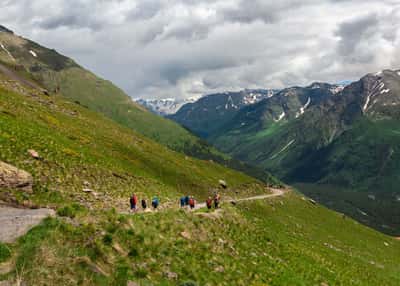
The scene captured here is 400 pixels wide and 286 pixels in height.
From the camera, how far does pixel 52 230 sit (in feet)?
50.1

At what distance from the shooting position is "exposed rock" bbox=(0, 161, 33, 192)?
25.5 meters

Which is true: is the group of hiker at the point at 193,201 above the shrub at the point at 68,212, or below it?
below

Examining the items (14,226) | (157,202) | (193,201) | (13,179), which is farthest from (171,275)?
(193,201)

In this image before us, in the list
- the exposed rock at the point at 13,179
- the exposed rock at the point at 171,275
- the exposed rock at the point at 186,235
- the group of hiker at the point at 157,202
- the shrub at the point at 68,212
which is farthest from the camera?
the group of hiker at the point at 157,202

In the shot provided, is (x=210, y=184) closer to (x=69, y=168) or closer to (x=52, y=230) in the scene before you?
(x=69, y=168)

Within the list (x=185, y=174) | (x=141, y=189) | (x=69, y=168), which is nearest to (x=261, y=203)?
(x=185, y=174)

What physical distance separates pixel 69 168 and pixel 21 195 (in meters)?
11.3

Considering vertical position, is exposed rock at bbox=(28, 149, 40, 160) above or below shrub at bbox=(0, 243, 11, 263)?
above

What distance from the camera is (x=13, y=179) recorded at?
86.0 feet

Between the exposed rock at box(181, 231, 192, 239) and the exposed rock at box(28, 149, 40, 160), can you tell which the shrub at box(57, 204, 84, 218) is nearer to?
the exposed rock at box(181, 231, 192, 239)

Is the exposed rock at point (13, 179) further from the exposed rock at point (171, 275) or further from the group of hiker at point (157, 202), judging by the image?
the exposed rock at point (171, 275)

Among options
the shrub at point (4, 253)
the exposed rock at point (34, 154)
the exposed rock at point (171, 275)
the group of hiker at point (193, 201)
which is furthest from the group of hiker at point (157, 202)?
the shrub at point (4, 253)

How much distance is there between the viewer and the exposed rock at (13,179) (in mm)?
25547

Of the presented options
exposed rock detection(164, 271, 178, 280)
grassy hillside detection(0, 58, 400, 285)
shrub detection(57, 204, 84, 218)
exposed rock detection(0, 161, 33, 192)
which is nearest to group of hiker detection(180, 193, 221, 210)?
grassy hillside detection(0, 58, 400, 285)
